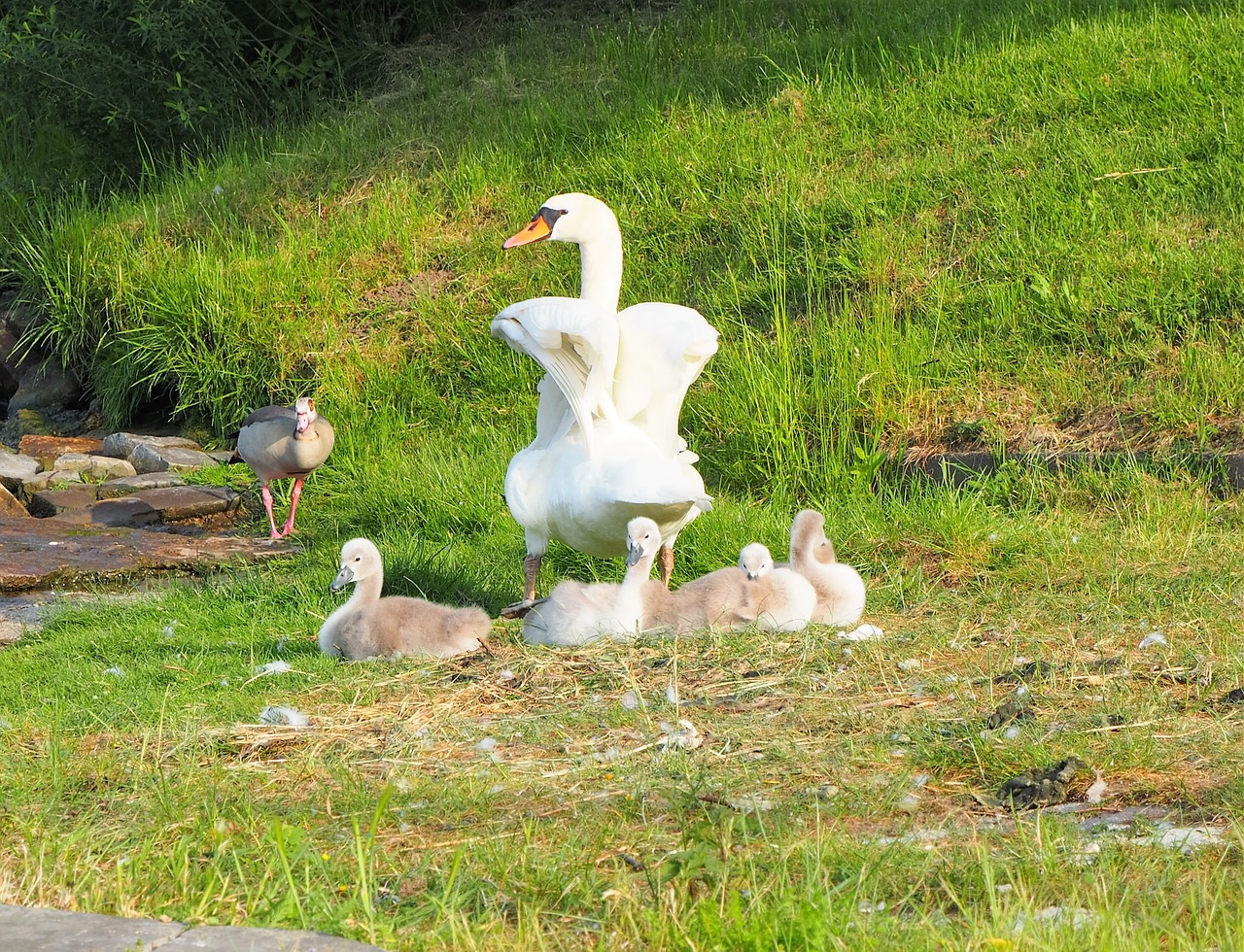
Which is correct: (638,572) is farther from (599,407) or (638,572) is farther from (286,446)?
(286,446)

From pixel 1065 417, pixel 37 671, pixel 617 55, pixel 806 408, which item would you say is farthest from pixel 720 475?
pixel 617 55

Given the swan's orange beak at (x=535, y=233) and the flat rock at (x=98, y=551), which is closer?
the swan's orange beak at (x=535, y=233)

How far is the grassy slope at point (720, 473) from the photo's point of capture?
3.26 metres

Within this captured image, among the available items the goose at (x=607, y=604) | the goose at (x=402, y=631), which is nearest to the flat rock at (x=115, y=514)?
the goose at (x=402, y=631)

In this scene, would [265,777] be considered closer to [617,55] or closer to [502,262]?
[502,262]

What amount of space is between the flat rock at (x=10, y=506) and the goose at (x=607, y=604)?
522 cm

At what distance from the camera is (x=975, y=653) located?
17.7 feet

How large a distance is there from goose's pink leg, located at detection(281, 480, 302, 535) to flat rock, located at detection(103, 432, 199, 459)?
1902 millimetres

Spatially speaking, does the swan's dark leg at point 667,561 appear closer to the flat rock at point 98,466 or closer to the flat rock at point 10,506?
the flat rock at point 10,506

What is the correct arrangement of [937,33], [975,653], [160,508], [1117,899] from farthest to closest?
[937,33], [160,508], [975,653], [1117,899]

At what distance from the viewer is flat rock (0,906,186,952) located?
8.59ft

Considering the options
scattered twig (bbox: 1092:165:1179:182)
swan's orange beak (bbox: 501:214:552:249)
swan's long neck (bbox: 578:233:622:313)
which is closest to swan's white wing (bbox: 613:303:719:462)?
swan's long neck (bbox: 578:233:622:313)

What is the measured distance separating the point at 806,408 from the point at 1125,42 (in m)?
4.93

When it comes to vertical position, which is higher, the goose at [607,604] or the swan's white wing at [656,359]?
the swan's white wing at [656,359]
